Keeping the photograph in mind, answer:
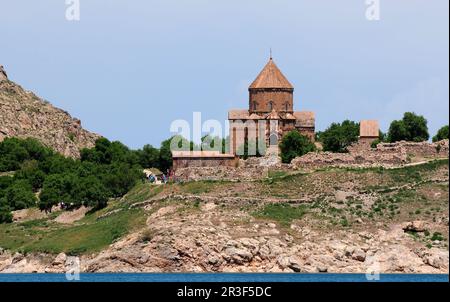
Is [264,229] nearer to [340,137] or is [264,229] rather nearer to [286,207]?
[286,207]

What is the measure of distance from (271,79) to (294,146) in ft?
40.1

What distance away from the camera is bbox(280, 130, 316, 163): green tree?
12012 centimetres

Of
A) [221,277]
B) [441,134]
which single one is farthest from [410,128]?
[221,277]

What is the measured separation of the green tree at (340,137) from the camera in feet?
410

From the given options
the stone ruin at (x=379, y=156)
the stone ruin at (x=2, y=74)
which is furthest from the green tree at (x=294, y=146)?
the stone ruin at (x=2, y=74)

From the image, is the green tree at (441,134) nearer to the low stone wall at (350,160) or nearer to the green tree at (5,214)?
the low stone wall at (350,160)

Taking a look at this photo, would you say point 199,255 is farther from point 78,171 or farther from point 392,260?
point 78,171

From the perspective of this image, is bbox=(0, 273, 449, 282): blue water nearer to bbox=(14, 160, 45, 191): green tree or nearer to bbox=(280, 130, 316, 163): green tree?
bbox=(280, 130, 316, 163): green tree

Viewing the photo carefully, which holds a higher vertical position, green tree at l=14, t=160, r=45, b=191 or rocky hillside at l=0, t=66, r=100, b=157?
rocky hillside at l=0, t=66, r=100, b=157

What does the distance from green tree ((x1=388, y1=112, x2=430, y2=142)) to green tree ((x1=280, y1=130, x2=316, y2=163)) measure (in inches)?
282

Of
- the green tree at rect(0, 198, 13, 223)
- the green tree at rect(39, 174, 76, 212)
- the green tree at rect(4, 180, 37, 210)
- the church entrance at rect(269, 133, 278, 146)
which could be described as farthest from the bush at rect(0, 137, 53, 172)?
the church entrance at rect(269, 133, 278, 146)

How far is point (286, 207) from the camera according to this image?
336ft

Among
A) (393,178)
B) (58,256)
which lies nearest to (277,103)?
(393,178)

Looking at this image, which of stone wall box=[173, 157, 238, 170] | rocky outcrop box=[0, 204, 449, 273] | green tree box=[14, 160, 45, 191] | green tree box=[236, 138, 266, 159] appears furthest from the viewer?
green tree box=[14, 160, 45, 191]
